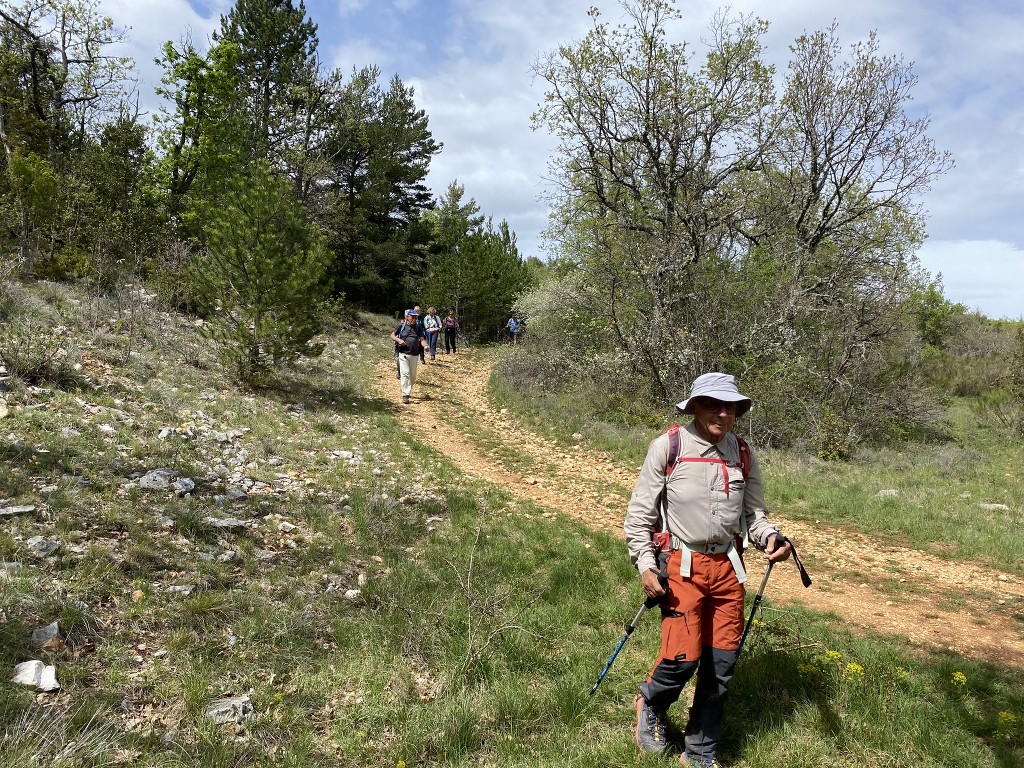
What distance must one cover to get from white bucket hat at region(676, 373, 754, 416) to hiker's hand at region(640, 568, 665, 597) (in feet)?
2.89

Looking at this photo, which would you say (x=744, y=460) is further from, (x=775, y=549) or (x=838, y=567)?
(x=838, y=567)

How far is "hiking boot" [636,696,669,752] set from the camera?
3021 millimetres

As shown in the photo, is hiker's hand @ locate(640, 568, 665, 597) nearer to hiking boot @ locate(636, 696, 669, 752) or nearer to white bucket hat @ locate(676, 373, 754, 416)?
hiking boot @ locate(636, 696, 669, 752)

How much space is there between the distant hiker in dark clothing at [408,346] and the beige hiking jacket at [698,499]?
10.8m

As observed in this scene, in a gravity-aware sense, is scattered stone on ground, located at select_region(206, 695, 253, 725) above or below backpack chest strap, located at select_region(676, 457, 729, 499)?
below

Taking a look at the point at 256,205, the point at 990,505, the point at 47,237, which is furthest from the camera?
the point at 47,237

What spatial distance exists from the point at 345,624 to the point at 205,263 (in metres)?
8.93

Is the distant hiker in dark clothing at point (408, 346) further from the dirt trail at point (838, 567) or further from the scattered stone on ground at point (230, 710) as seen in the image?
the scattered stone on ground at point (230, 710)

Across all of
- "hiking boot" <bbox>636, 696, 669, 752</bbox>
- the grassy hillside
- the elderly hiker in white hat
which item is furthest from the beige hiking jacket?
the grassy hillside

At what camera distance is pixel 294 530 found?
545 cm

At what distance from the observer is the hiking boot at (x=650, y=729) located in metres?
3.02

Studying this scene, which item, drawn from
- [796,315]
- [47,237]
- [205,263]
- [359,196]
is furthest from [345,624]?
[359,196]

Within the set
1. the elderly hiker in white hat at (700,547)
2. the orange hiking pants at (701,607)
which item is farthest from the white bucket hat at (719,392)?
the orange hiking pants at (701,607)

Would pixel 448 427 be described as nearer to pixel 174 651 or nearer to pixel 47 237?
pixel 174 651
